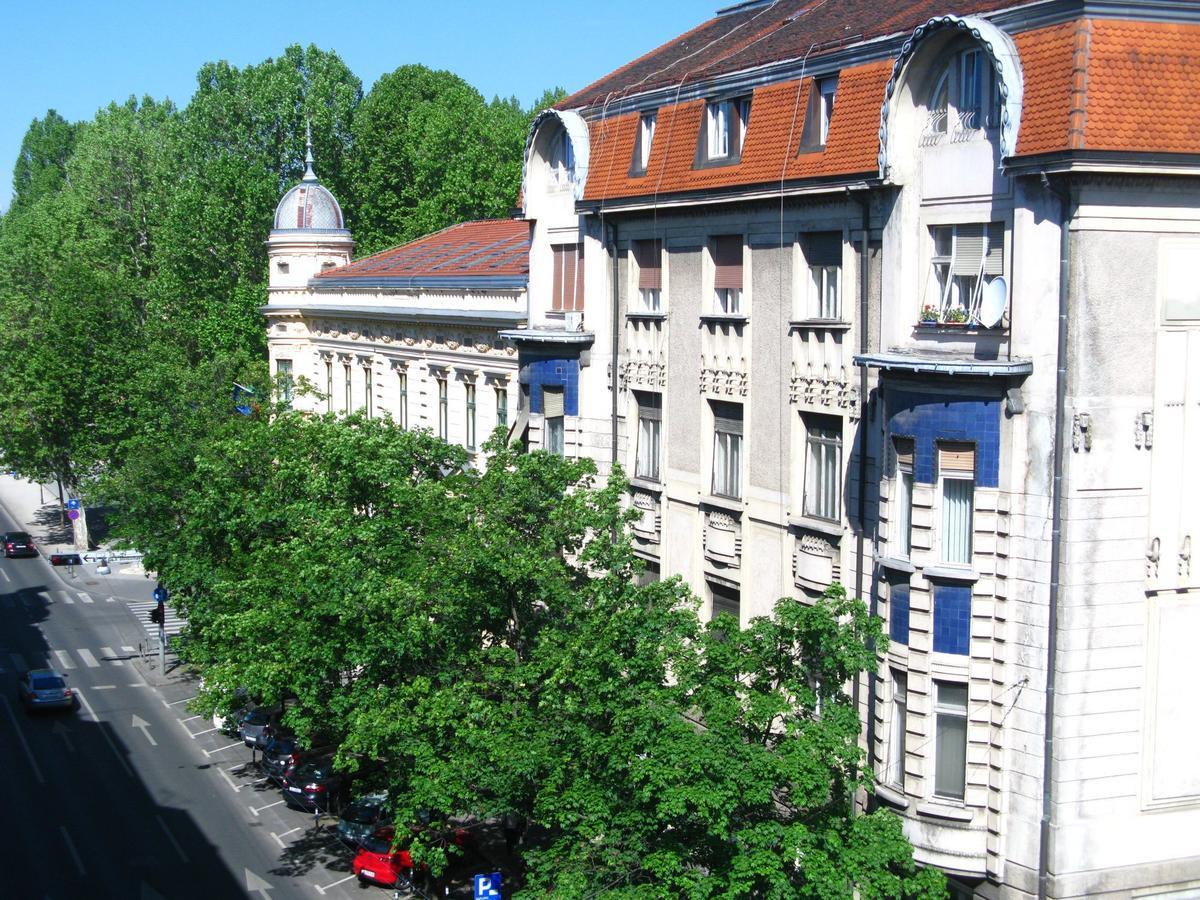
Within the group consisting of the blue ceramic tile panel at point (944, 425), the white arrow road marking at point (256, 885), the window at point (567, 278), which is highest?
the window at point (567, 278)

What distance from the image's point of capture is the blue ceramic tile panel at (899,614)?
74.7ft

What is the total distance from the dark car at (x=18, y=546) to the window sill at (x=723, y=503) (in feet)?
202

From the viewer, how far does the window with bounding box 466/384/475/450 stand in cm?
4481

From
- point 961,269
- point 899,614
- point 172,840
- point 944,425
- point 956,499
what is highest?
point 961,269

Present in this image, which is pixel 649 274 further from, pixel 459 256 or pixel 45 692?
pixel 45 692

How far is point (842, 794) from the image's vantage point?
70.9 ft

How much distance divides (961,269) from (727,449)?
317 inches

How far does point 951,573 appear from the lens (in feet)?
72.3

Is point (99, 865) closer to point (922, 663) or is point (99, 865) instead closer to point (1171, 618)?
point (922, 663)

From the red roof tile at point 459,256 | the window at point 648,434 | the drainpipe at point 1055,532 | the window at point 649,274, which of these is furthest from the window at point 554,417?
the drainpipe at point 1055,532

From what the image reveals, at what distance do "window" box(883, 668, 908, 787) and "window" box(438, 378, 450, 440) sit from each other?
1013 inches

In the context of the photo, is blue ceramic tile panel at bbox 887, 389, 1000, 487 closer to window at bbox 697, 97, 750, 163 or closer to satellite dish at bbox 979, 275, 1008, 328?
satellite dish at bbox 979, 275, 1008, 328

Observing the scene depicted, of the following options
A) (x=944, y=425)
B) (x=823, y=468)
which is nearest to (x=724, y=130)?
(x=823, y=468)

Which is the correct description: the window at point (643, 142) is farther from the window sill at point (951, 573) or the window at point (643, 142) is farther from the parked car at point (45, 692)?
the parked car at point (45, 692)
